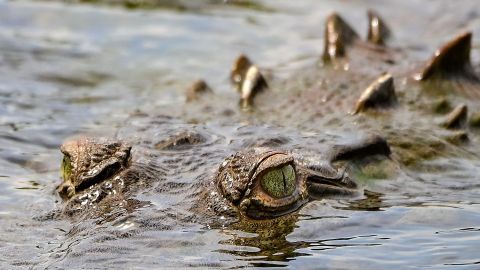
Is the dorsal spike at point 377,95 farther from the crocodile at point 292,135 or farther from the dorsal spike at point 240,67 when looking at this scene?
the dorsal spike at point 240,67

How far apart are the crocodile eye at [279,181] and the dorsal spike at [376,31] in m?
3.85

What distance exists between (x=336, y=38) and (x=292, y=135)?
8.33ft

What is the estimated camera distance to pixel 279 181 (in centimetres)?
551

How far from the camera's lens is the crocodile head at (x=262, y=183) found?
5402 millimetres

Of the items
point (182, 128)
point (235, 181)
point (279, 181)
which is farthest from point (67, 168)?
point (279, 181)

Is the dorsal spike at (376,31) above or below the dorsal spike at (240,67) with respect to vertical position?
above

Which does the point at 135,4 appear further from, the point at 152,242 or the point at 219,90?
the point at 152,242

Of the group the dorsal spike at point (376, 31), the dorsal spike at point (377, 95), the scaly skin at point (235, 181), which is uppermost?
the dorsal spike at point (376, 31)

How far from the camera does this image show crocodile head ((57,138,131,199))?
5.71 metres

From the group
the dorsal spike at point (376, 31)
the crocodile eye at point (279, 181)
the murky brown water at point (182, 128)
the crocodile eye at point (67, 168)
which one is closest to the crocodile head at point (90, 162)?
the crocodile eye at point (67, 168)

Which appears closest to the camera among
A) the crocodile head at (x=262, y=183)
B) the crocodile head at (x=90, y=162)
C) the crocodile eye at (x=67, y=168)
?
the crocodile head at (x=262, y=183)

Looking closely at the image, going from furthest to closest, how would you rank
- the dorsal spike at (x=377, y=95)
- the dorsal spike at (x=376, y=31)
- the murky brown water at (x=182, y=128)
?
1. the dorsal spike at (x=376, y=31)
2. the dorsal spike at (x=377, y=95)
3. the murky brown water at (x=182, y=128)

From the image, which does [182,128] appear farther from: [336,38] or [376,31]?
[376,31]

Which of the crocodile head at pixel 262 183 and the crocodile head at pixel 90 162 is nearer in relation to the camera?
the crocodile head at pixel 262 183
